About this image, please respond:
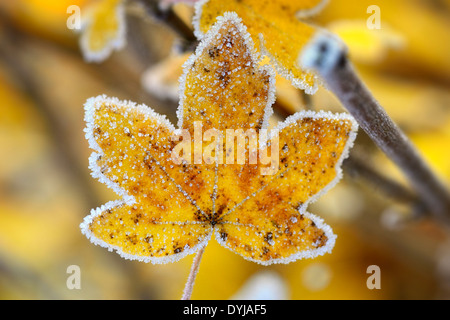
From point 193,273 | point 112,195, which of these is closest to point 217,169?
point 193,273

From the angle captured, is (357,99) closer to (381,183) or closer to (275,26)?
(275,26)

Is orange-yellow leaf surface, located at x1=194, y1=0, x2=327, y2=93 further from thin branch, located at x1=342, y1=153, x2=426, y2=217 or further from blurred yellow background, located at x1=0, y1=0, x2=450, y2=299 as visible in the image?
blurred yellow background, located at x1=0, y1=0, x2=450, y2=299

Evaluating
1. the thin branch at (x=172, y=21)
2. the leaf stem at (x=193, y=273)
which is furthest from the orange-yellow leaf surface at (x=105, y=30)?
the leaf stem at (x=193, y=273)

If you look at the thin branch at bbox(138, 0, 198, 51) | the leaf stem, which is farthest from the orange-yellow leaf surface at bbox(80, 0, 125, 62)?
the leaf stem

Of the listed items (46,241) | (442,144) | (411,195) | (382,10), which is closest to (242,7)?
(411,195)

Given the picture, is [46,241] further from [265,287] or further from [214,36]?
[214,36]

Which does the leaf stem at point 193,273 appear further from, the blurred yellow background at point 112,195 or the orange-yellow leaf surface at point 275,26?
the blurred yellow background at point 112,195
